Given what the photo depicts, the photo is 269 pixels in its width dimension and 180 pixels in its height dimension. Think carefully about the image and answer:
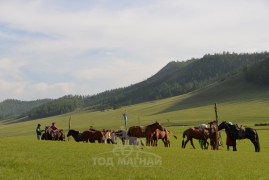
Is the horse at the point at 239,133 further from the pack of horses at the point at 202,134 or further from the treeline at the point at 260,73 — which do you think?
the treeline at the point at 260,73

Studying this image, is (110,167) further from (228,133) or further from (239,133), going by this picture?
(239,133)

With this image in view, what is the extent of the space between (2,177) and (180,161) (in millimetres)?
9236

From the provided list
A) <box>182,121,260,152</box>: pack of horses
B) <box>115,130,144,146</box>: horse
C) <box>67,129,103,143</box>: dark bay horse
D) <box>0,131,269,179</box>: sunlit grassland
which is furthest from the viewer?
<box>67,129,103,143</box>: dark bay horse

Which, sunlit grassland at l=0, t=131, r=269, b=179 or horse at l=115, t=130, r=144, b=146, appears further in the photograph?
horse at l=115, t=130, r=144, b=146

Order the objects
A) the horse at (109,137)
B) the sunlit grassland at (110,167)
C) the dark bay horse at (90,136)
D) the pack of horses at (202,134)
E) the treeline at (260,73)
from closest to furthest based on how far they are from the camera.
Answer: the sunlit grassland at (110,167) < the pack of horses at (202,134) < the dark bay horse at (90,136) < the horse at (109,137) < the treeline at (260,73)

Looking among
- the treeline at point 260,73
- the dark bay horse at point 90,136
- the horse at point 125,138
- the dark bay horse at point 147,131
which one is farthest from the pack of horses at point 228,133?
the treeline at point 260,73

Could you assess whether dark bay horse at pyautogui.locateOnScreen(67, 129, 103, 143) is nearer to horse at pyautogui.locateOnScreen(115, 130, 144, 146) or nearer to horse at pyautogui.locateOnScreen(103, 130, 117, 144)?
horse at pyautogui.locateOnScreen(103, 130, 117, 144)

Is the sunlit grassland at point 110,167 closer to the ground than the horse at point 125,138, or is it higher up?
closer to the ground

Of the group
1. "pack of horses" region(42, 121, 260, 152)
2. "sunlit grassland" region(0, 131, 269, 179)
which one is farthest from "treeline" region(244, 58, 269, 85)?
"sunlit grassland" region(0, 131, 269, 179)

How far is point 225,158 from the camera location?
22.3 meters

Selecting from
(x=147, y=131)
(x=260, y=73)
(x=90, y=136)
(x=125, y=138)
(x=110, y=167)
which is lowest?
(x=110, y=167)

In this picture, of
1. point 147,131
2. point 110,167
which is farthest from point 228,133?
point 110,167

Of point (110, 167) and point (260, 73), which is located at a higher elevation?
point (260, 73)

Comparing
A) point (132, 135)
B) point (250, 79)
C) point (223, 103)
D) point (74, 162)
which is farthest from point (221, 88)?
point (74, 162)
